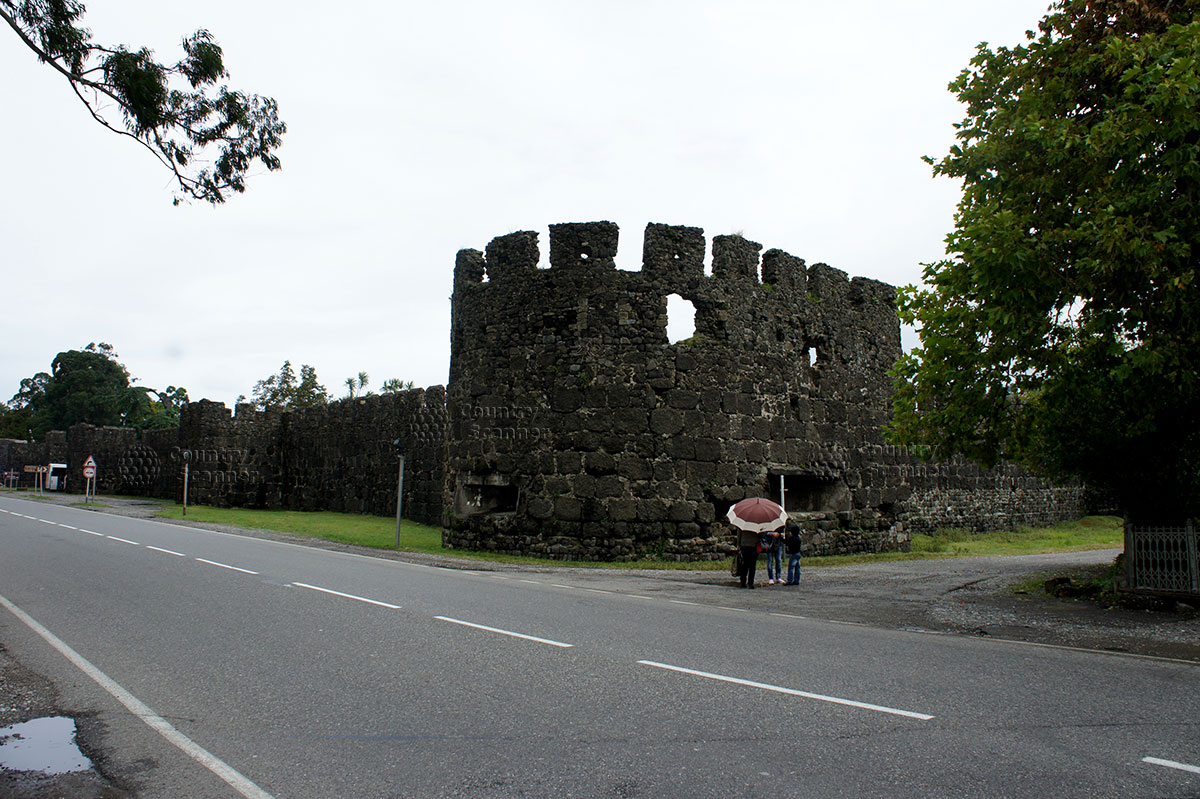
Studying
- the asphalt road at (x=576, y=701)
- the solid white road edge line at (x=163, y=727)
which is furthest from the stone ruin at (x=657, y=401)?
the solid white road edge line at (x=163, y=727)

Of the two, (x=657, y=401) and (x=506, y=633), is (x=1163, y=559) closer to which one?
(x=506, y=633)

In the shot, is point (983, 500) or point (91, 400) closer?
point (983, 500)

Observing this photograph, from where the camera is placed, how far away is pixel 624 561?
17.5 m

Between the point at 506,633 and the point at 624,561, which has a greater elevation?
the point at 506,633

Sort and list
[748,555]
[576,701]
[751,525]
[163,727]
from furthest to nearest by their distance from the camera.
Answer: [748,555], [751,525], [576,701], [163,727]

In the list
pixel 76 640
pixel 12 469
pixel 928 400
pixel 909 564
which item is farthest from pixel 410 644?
pixel 12 469

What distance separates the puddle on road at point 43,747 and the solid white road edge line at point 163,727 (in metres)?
0.41

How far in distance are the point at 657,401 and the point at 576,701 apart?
12.6 metres

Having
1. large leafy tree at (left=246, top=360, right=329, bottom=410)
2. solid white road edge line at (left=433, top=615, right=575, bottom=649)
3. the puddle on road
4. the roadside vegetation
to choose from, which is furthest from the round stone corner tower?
large leafy tree at (left=246, top=360, right=329, bottom=410)

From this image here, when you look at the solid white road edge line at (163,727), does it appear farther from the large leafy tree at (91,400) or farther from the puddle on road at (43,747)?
the large leafy tree at (91,400)

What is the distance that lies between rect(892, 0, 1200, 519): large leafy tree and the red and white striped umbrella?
9.33 feet

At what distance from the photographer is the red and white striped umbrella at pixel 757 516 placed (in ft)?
45.2

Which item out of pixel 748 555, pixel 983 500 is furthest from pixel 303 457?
pixel 983 500

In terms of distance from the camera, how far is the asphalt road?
4.19m
